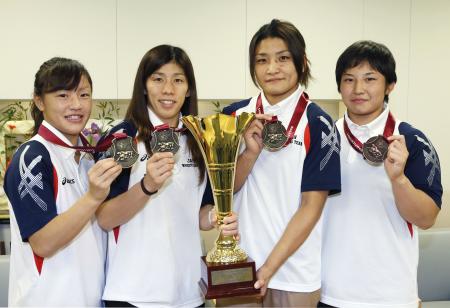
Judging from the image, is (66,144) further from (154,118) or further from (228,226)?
(228,226)

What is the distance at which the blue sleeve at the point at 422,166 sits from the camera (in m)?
1.40

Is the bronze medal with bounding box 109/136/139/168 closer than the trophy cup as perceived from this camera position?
Yes

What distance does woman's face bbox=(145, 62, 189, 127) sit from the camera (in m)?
1.38

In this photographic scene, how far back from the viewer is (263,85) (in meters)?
1.47

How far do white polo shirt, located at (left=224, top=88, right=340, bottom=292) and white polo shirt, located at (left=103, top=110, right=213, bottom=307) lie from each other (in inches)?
8.8

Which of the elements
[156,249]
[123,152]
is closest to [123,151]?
[123,152]

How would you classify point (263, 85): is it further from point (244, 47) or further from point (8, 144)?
point (8, 144)

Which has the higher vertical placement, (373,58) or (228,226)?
(373,58)

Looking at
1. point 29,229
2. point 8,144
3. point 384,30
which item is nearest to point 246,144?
point 29,229

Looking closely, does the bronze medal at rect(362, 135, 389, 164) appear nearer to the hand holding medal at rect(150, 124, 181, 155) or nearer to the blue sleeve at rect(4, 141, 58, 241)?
the hand holding medal at rect(150, 124, 181, 155)

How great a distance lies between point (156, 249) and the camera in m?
1.34

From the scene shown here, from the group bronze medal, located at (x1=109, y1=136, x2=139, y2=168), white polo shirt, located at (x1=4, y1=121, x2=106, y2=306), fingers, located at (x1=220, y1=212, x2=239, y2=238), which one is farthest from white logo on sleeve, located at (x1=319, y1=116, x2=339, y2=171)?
white polo shirt, located at (x1=4, y1=121, x2=106, y2=306)

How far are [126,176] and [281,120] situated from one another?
56 cm

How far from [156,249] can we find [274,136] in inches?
20.6
